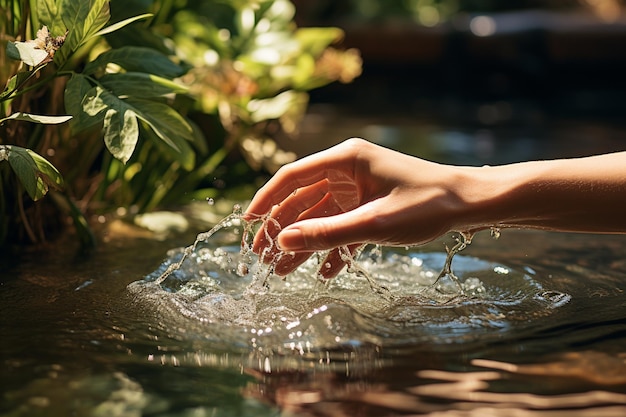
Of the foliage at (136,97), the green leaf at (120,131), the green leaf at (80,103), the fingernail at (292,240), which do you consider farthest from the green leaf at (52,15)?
the fingernail at (292,240)

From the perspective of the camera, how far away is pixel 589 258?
2410mm

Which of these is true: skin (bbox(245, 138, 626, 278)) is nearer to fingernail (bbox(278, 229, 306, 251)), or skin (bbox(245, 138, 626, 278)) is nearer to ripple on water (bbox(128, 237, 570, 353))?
fingernail (bbox(278, 229, 306, 251))

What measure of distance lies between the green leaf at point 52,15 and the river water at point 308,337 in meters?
0.59

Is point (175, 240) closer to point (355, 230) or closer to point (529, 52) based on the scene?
point (355, 230)

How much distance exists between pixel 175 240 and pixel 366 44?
4368 mm

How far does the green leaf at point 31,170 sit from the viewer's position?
183 centimetres

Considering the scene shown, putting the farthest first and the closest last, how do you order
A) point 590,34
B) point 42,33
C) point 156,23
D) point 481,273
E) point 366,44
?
1. point 366,44
2. point 590,34
3. point 156,23
4. point 481,273
5. point 42,33

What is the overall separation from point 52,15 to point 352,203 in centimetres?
80

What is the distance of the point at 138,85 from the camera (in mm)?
2072

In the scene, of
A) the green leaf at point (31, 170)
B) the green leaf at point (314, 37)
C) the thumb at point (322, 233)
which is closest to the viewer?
the thumb at point (322, 233)

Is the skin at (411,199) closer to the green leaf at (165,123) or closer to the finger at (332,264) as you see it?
the finger at (332,264)

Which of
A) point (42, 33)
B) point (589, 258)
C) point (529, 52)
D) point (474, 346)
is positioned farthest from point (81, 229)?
point (529, 52)

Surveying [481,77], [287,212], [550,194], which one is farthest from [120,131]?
[481,77]

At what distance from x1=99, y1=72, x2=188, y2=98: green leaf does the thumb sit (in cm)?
69
